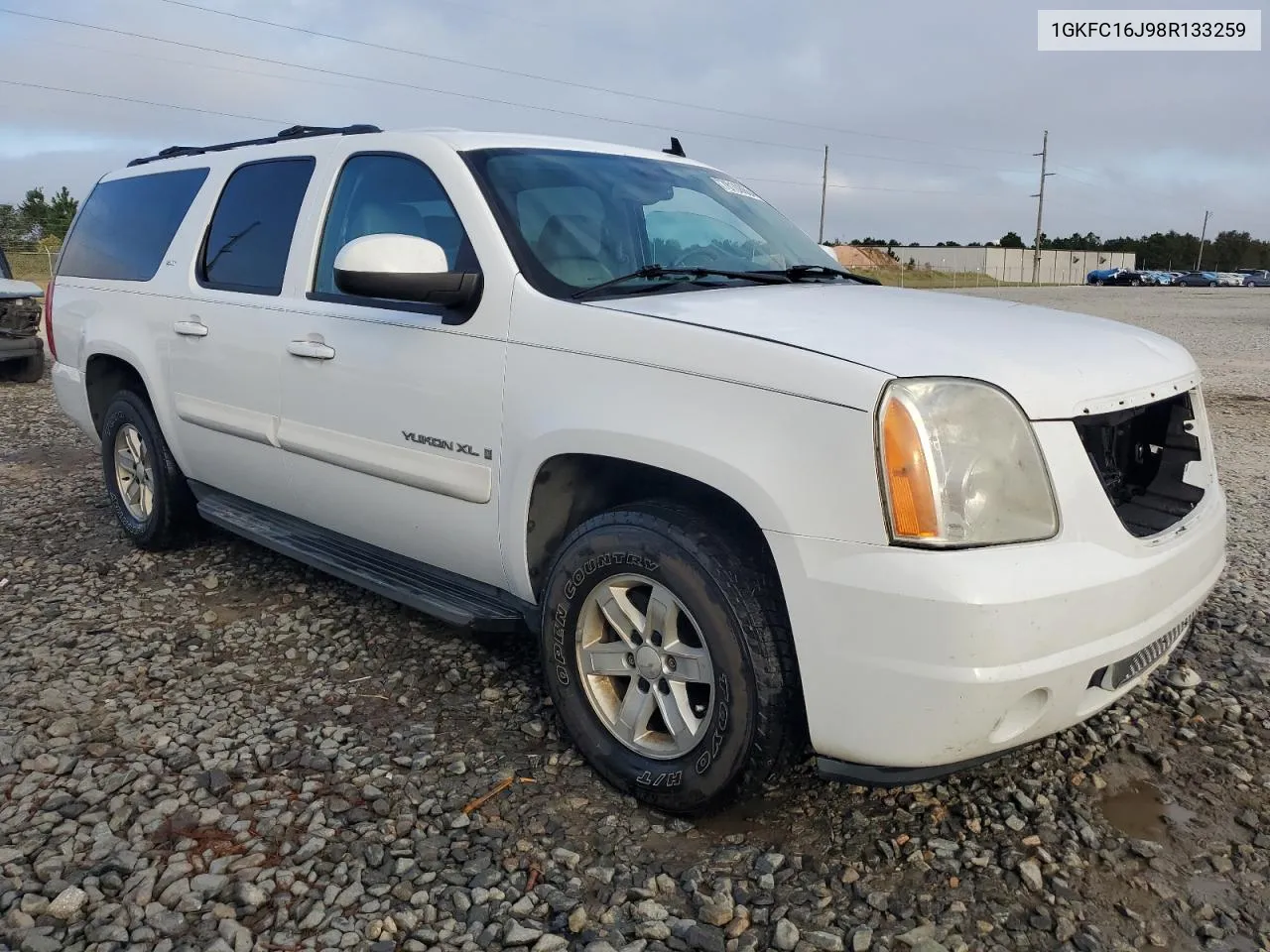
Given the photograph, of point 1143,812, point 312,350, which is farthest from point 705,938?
point 312,350

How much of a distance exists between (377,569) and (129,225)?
8.90 ft

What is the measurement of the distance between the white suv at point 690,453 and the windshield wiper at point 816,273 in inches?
0.9

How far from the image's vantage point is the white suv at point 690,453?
226 centimetres

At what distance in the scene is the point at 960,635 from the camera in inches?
85.3

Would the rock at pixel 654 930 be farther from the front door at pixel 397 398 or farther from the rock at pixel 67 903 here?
the rock at pixel 67 903

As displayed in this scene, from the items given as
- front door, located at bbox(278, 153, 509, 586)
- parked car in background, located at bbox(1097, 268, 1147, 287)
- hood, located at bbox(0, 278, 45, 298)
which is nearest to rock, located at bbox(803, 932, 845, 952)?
front door, located at bbox(278, 153, 509, 586)

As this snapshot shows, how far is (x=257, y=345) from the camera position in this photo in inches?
155

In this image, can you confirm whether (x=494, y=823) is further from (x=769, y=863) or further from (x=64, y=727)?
(x=64, y=727)

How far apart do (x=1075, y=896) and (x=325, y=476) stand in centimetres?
274

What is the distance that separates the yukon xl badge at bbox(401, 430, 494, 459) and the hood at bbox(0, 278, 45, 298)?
1043 cm

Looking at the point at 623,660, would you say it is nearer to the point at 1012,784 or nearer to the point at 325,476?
the point at 1012,784

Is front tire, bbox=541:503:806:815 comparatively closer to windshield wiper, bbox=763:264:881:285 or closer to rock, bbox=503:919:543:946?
rock, bbox=503:919:543:946

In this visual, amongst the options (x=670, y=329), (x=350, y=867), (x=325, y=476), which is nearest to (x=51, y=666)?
(x=325, y=476)

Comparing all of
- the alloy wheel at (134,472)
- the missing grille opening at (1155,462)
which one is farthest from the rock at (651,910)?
the alloy wheel at (134,472)
